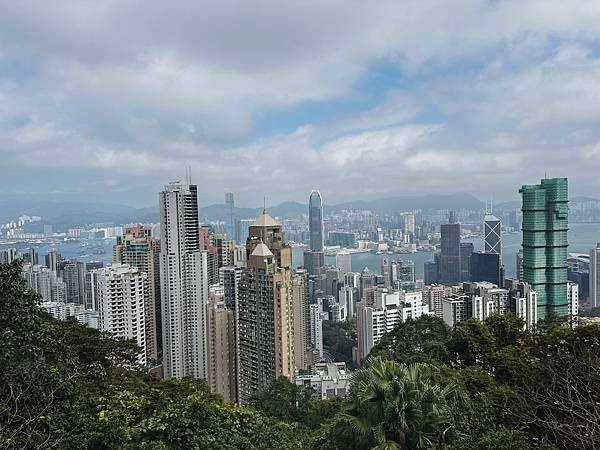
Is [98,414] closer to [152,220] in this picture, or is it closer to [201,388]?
[201,388]

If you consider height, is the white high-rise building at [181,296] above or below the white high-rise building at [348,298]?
above

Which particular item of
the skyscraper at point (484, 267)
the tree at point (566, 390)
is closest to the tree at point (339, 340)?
the skyscraper at point (484, 267)

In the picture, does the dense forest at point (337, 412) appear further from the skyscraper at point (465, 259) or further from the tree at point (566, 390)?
the skyscraper at point (465, 259)

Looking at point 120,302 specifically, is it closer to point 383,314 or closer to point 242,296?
point 242,296

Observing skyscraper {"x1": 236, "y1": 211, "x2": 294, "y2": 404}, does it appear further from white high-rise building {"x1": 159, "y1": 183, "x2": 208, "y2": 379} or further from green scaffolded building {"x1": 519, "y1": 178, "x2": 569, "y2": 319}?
green scaffolded building {"x1": 519, "y1": 178, "x2": 569, "y2": 319}

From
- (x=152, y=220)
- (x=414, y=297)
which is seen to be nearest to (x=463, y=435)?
(x=414, y=297)

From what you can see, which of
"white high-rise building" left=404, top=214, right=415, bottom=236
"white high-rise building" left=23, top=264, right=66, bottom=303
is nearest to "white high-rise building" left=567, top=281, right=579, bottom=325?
"white high-rise building" left=404, top=214, right=415, bottom=236

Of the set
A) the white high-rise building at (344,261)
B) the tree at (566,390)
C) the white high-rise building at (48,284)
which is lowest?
the white high-rise building at (344,261)
